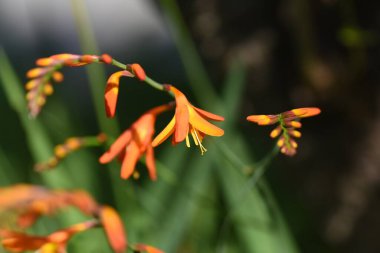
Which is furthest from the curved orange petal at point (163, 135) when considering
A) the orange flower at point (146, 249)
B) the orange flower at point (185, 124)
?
the orange flower at point (146, 249)

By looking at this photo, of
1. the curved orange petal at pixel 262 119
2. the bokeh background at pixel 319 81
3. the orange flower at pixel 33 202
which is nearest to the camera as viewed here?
the curved orange petal at pixel 262 119

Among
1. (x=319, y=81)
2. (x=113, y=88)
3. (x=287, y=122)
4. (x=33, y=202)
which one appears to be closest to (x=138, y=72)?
(x=113, y=88)

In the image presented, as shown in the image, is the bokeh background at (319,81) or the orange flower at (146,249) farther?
the bokeh background at (319,81)

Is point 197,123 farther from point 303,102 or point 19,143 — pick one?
point 19,143

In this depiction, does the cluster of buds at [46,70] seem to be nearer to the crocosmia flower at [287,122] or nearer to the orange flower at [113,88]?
the orange flower at [113,88]

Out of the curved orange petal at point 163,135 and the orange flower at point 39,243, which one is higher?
the curved orange petal at point 163,135

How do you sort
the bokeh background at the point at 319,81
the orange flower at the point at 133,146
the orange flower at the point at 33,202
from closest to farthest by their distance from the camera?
the orange flower at the point at 133,146, the orange flower at the point at 33,202, the bokeh background at the point at 319,81

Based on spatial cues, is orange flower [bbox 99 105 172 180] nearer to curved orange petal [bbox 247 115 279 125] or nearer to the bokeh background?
curved orange petal [bbox 247 115 279 125]
